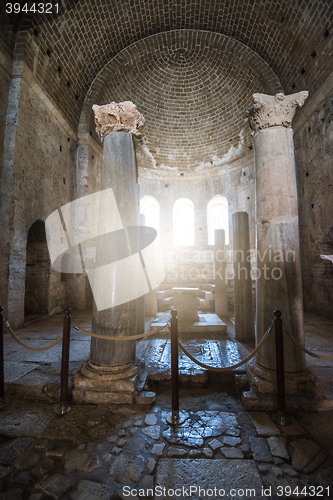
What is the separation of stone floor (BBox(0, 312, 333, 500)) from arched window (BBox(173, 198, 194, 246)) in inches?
383

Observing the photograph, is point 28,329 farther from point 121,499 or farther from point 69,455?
point 121,499

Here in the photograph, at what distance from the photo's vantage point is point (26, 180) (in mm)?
6590

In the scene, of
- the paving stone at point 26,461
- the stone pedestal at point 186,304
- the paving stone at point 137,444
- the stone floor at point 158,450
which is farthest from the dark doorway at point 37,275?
the paving stone at point 137,444

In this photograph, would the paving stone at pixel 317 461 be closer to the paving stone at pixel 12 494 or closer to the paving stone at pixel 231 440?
the paving stone at pixel 231 440

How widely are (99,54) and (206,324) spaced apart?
30.9ft

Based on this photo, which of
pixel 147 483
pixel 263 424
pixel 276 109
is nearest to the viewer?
pixel 147 483

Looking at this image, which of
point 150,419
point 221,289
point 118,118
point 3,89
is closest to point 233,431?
point 150,419

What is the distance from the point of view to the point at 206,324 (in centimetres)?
585

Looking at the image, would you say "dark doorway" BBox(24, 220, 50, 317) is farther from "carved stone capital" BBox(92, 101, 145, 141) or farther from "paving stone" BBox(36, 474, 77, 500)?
"paving stone" BBox(36, 474, 77, 500)

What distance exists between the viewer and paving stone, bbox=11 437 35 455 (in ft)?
7.50

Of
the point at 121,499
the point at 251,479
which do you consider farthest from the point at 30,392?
the point at 251,479

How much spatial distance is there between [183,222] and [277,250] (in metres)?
9.86

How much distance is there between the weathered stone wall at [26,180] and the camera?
19.8 feet

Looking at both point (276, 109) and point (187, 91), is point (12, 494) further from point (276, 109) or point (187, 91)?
point (187, 91)
